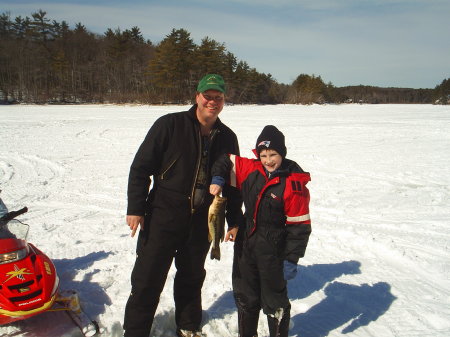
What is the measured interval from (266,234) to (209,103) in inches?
42.9

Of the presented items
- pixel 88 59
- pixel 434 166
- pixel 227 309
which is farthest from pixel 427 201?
pixel 88 59

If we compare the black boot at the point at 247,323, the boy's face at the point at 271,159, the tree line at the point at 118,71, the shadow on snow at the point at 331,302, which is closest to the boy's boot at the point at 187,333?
the shadow on snow at the point at 331,302

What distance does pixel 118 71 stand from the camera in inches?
2336

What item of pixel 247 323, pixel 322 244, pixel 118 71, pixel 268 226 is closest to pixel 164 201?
pixel 268 226

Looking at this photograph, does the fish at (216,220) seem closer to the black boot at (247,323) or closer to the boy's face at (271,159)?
the boy's face at (271,159)

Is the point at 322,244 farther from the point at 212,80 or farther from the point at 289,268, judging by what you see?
the point at 212,80

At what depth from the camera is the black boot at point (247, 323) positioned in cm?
272

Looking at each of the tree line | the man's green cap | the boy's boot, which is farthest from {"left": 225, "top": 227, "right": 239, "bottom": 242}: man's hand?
the tree line

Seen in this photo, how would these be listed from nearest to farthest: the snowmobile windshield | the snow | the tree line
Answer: the snowmobile windshield < the snow < the tree line

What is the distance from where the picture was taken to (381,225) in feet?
17.8

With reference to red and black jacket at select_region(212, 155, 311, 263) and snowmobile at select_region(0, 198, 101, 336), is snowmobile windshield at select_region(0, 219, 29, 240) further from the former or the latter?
red and black jacket at select_region(212, 155, 311, 263)

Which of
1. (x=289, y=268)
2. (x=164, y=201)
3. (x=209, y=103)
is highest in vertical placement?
(x=209, y=103)

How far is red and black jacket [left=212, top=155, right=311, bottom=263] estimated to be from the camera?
2.43 metres

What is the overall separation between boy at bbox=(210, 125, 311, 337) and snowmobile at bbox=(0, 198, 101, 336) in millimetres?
1357
